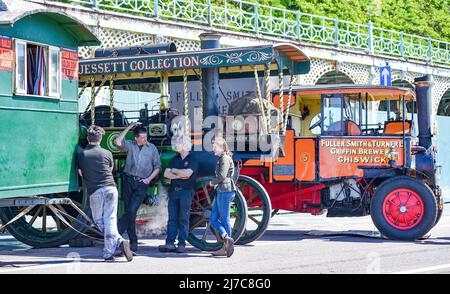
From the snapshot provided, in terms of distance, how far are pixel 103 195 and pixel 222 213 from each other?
1588 mm

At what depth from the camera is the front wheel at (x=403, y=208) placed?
1312 cm

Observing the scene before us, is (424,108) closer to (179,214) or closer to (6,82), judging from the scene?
(179,214)

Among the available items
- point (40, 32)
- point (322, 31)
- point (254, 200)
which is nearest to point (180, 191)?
point (254, 200)

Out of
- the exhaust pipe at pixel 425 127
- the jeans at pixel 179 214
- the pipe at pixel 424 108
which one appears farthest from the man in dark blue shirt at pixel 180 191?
the pipe at pixel 424 108

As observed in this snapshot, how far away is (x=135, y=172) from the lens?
11.6m

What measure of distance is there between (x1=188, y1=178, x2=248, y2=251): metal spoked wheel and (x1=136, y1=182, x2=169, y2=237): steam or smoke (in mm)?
404

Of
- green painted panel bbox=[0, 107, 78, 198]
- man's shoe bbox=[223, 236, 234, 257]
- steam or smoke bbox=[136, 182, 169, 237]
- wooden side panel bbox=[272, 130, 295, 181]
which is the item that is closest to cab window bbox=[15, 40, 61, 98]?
green painted panel bbox=[0, 107, 78, 198]

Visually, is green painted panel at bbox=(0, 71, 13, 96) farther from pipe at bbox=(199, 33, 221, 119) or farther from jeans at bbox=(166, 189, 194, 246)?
pipe at bbox=(199, 33, 221, 119)

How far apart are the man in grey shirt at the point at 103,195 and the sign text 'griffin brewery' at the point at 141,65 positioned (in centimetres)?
213

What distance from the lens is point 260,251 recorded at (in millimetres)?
11867

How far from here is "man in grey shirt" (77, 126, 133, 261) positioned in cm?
1059
